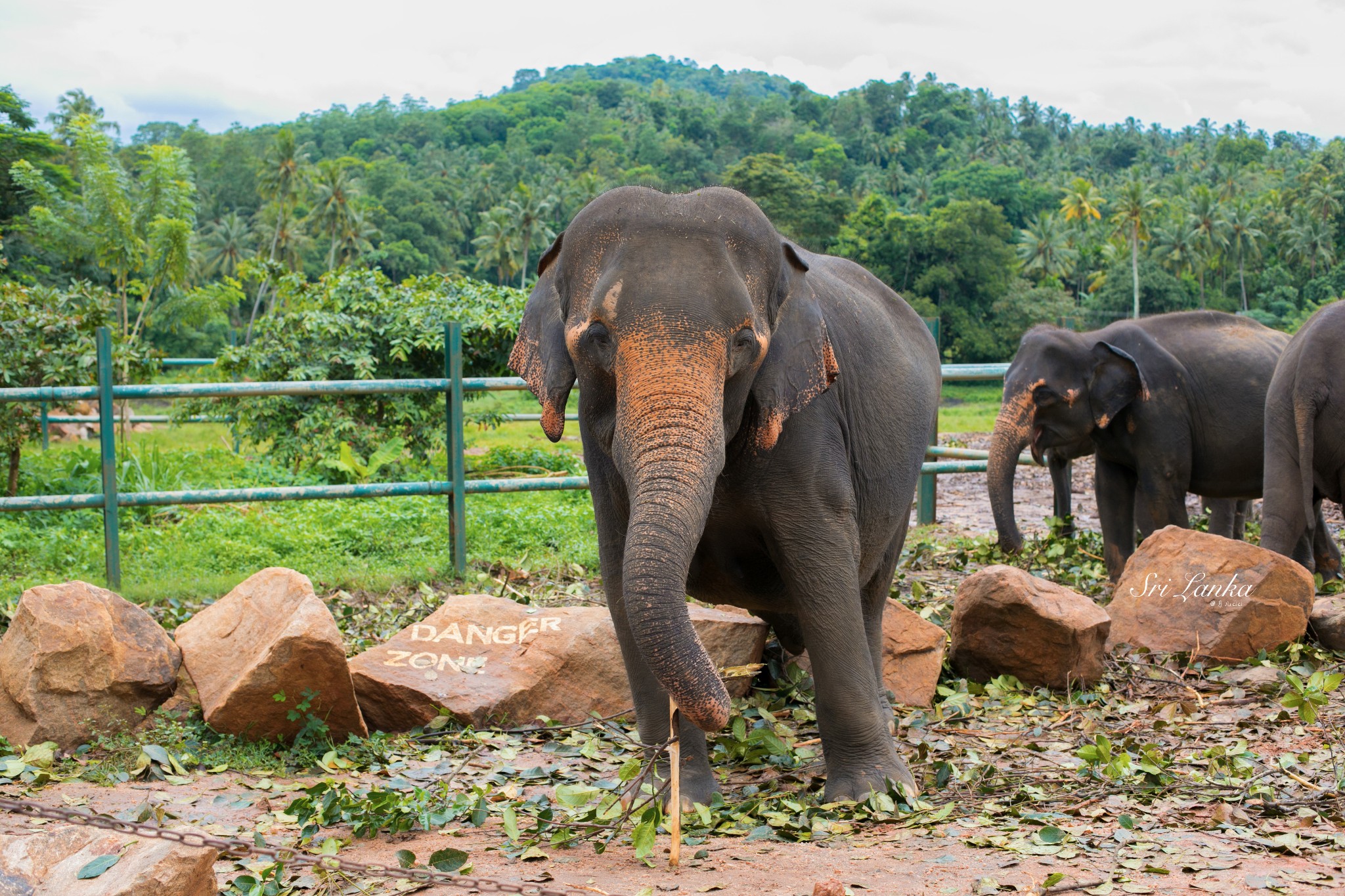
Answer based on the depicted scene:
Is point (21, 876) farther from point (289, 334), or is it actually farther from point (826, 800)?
point (289, 334)

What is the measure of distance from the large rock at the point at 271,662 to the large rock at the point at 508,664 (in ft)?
0.97

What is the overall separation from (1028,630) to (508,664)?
2.40 m

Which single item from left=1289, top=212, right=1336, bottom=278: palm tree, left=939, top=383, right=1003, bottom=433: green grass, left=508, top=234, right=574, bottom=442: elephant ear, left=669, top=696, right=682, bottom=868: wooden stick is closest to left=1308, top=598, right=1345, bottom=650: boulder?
left=669, top=696, right=682, bottom=868: wooden stick

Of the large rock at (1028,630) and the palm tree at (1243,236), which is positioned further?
the palm tree at (1243,236)

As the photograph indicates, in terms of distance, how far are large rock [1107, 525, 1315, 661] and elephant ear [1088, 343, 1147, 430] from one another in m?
2.12

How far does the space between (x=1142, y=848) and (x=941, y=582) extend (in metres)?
4.72

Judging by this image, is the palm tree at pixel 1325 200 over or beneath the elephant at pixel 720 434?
over

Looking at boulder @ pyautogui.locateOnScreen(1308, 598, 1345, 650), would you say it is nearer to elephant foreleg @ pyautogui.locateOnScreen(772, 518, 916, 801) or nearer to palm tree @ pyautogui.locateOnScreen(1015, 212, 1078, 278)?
elephant foreleg @ pyautogui.locateOnScreen(772, 518, 916, 801)

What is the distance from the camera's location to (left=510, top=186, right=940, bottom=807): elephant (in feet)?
10.4

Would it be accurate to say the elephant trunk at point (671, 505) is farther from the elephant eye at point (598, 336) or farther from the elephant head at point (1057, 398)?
the elephant head at point (1057, 398)

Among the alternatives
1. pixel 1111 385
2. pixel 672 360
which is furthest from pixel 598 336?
pixel 1111 385

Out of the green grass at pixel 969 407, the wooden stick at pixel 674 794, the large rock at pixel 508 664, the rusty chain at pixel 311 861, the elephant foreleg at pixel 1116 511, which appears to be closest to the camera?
the rusty chain at pixel 311 861

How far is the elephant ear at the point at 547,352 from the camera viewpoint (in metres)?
3.75

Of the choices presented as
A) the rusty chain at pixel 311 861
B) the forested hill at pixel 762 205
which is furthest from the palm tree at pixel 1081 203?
the rusty chain at pixel 311 861
